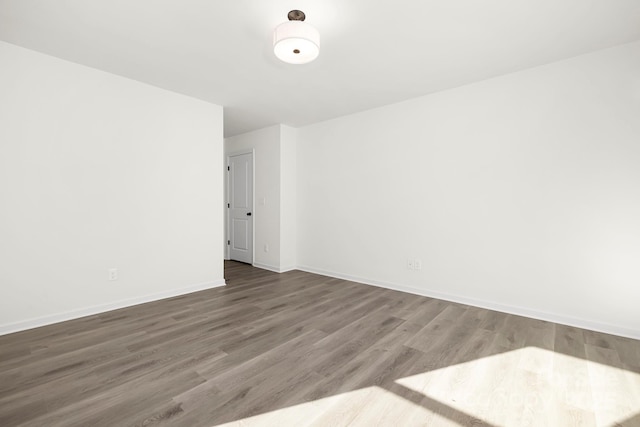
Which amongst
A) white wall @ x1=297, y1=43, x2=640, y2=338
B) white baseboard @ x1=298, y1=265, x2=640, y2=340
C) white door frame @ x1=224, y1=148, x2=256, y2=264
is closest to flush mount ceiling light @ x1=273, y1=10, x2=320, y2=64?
white wall @ x1=297, y1=43, x2=640, y2=338

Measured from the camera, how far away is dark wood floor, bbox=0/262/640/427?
5.04 feet

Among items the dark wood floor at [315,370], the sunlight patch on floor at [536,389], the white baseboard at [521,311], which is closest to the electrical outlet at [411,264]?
the white baseboard at [521,311]

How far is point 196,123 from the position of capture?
3.80 m

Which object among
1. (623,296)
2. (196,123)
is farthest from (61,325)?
(623,296)

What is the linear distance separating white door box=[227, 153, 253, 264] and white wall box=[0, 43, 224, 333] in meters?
1.54

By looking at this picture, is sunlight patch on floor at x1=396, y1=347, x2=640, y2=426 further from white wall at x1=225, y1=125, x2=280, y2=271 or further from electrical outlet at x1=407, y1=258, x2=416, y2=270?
white wall at x1=225, y1=125, x2=280, y2=271

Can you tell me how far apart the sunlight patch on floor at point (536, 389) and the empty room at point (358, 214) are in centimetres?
2

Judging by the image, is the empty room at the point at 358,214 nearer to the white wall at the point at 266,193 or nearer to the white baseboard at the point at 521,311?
the white baseboard at the point at 521,311

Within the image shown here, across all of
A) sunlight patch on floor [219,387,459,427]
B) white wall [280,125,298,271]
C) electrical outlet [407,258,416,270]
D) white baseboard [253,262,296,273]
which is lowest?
white baseboard [253,262,296,273]

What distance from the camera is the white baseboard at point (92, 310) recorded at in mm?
2545

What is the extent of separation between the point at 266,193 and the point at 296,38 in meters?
3.38

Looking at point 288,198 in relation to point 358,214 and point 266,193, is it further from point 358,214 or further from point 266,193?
point 358,214

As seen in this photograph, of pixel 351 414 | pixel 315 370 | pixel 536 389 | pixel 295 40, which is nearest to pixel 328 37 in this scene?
pixel 295 40

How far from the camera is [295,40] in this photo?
2057 mm
